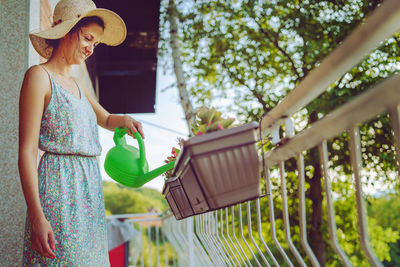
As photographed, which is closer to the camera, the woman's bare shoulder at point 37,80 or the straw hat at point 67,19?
the woman's bare shoulder at point 37,80

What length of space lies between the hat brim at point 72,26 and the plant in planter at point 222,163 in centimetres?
80

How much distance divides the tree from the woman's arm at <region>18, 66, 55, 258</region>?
6564 mm

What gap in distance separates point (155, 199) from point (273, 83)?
16.2 meters

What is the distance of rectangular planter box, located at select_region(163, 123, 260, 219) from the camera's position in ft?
2.47

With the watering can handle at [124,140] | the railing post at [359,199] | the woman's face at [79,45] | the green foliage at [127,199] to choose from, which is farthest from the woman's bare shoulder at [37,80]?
the green foliage at [127,199]

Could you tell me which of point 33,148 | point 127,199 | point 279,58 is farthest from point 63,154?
point 127,199

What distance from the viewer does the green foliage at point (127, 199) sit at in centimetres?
2181

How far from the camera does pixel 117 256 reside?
4.85 meters

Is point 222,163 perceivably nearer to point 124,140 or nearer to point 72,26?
point 124,140

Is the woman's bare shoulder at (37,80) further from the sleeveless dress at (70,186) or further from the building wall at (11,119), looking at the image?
the building wall at (11,119)

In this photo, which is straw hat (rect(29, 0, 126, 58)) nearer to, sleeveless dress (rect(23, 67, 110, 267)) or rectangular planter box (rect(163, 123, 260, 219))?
sleeveless dress (rect(23, 67, 110, 267))

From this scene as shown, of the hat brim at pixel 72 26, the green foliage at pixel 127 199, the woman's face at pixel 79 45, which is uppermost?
the green foliage at pixel 127 199

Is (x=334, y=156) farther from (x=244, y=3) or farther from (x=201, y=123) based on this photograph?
(x=201, y=123)

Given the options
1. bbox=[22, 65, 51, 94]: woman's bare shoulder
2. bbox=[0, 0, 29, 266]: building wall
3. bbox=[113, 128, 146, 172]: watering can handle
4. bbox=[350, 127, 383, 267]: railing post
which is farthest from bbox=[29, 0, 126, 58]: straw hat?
bbox=[350, 127, 383, 267]: railing post
